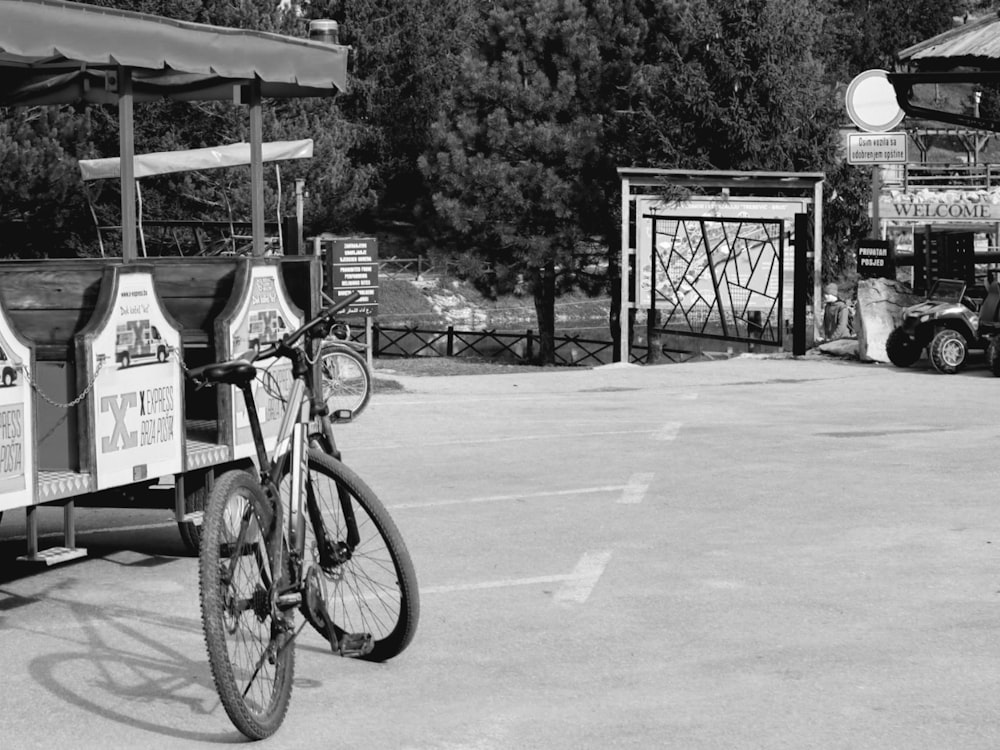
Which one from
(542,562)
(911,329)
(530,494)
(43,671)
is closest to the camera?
(43,671)

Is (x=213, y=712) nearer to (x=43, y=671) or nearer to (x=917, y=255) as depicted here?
(x=43, y=671)

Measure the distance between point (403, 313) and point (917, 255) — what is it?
102ft

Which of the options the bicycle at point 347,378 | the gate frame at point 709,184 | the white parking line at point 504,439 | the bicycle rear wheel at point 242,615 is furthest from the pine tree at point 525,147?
the bicycle rear wheel at point 242,615

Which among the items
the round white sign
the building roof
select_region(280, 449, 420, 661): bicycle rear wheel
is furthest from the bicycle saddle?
the round white sign

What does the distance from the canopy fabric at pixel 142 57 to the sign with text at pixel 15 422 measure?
1.21m

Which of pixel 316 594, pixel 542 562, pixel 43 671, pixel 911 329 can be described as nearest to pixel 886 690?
pixel 316 594

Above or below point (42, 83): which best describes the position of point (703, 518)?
below

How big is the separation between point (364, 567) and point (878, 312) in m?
13.8

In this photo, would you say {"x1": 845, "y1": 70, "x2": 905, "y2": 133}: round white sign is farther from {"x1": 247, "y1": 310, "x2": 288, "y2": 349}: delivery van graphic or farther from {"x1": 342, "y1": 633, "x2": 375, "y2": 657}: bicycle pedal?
{"x1": 342, "y1": 633, "x2": 375, "y2": 657}: bicycle pedal

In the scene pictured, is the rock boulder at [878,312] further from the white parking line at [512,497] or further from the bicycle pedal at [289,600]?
the bicycle pedal at [289,600]

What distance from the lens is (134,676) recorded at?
577cm

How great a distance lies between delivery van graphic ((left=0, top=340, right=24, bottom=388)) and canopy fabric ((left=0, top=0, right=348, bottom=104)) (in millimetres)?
1226

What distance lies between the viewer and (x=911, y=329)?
17.3m

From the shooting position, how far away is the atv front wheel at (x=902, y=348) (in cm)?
1753
